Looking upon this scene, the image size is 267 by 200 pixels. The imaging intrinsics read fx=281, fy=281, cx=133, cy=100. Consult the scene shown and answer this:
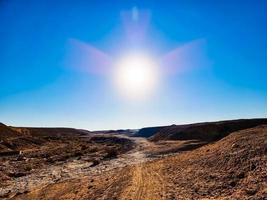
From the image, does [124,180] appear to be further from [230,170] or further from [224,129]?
[224,129]

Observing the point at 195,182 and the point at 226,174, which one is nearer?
the point at 226,174

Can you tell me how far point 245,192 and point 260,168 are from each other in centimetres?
307

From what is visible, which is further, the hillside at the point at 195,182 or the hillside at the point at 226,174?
the hillside at the point at 195,182

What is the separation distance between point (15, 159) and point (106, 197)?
34.1 meters

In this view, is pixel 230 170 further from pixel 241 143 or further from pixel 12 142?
pixel 12 142

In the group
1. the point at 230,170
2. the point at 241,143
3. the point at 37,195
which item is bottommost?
the point at 37,195

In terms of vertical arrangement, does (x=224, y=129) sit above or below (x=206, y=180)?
above

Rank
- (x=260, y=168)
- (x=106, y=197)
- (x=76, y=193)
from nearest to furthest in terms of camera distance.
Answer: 1. (x=260, y=168)
2. (x=106, y=197)
3. (x=76, y=193)

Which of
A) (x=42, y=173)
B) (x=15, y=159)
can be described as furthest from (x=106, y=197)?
(x=15, y=159)

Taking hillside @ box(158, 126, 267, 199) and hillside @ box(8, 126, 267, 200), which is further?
hillside @ box(8, 126, 267, 200)

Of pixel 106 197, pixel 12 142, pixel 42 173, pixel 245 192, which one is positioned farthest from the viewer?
pixel 12 142

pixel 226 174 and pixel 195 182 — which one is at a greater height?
pixel 226 174

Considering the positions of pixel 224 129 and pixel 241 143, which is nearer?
pixel 241 143

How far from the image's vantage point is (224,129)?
248ft
